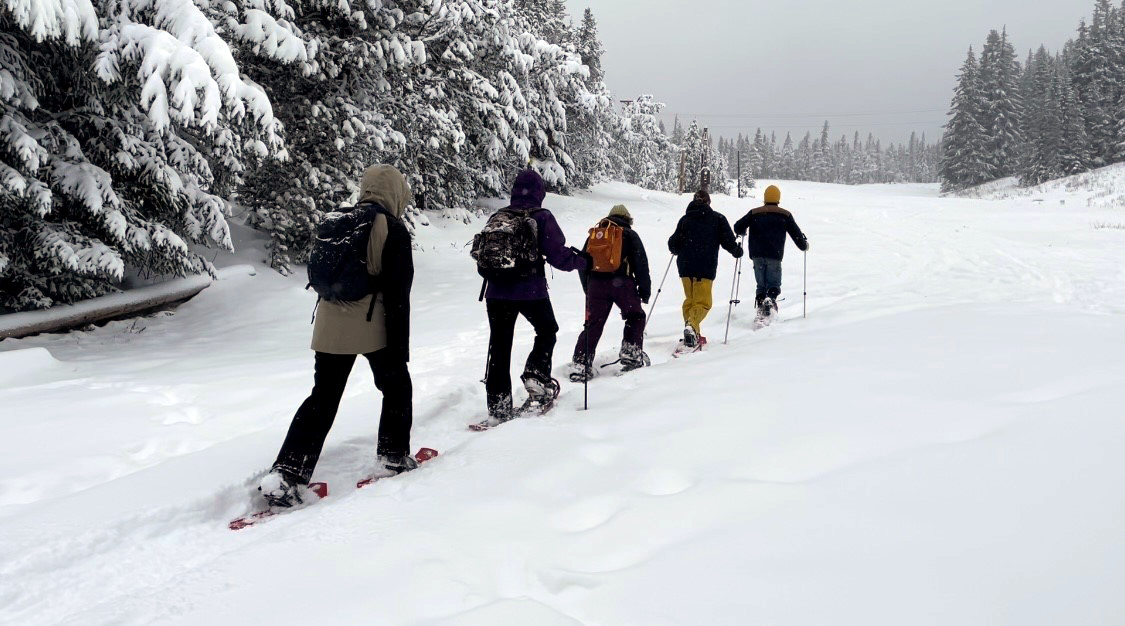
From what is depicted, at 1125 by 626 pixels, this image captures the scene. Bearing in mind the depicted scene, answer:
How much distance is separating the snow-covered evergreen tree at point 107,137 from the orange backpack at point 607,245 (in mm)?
4109

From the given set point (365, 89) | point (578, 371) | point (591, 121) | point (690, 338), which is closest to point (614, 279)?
point (578, 371)

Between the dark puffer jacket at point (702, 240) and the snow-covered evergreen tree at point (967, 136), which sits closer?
the dark puffer jacket at point (702, 240)

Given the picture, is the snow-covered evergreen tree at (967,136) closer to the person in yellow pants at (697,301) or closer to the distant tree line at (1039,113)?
the distant tree line at (1039,113)

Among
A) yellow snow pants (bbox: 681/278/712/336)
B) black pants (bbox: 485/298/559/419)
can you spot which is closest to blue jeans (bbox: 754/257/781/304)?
yellow snow pants (bbox: 681/278/712/336)

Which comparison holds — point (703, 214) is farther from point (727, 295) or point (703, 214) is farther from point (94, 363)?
point (94, 363)

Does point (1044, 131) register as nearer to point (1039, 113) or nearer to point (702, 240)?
point (1039, 113)

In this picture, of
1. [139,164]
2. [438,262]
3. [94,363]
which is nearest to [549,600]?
[94,363]

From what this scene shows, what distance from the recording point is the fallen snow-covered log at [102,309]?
744 cm

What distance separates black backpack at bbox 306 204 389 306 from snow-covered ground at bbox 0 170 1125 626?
47.6 inches

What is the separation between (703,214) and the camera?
25.7 ft

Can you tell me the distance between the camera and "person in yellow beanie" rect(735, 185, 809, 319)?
30.1ft

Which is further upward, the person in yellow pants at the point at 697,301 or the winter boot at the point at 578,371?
the person in yellow pants at the point at 697,301

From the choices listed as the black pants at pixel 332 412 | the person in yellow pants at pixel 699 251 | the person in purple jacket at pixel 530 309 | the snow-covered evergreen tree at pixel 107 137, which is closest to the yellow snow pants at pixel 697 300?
the person in yellow pants at pixel 699 251

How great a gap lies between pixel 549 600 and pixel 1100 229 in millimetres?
20931
